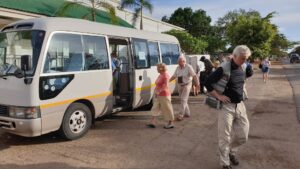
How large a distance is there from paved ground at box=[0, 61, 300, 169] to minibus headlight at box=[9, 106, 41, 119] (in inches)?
26.7

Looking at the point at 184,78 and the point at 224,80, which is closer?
the point at 224,80

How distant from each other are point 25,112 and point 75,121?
1.14 m

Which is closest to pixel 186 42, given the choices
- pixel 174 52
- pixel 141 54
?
pixel 174 52

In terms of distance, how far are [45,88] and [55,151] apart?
117 cm

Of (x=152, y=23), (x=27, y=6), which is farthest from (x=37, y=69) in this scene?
(x=152, y=23)

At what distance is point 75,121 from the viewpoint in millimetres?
6387

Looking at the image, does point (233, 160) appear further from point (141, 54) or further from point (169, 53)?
point (169, 53)

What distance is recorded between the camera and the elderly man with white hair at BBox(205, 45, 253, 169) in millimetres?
4711

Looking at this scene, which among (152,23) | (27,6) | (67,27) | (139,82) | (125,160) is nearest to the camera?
(125,160)

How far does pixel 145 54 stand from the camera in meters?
8.74

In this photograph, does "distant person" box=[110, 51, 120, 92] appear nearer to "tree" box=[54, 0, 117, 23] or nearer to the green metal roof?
the green metal roof

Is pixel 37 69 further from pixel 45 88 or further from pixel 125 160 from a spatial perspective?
pixel 125 160

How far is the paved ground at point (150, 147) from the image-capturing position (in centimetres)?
516

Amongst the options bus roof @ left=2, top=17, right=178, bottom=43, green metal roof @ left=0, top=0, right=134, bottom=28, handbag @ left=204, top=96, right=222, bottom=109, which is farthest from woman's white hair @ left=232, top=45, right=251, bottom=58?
green metal roof @ left=0, top=0, right=134, bottom=28
